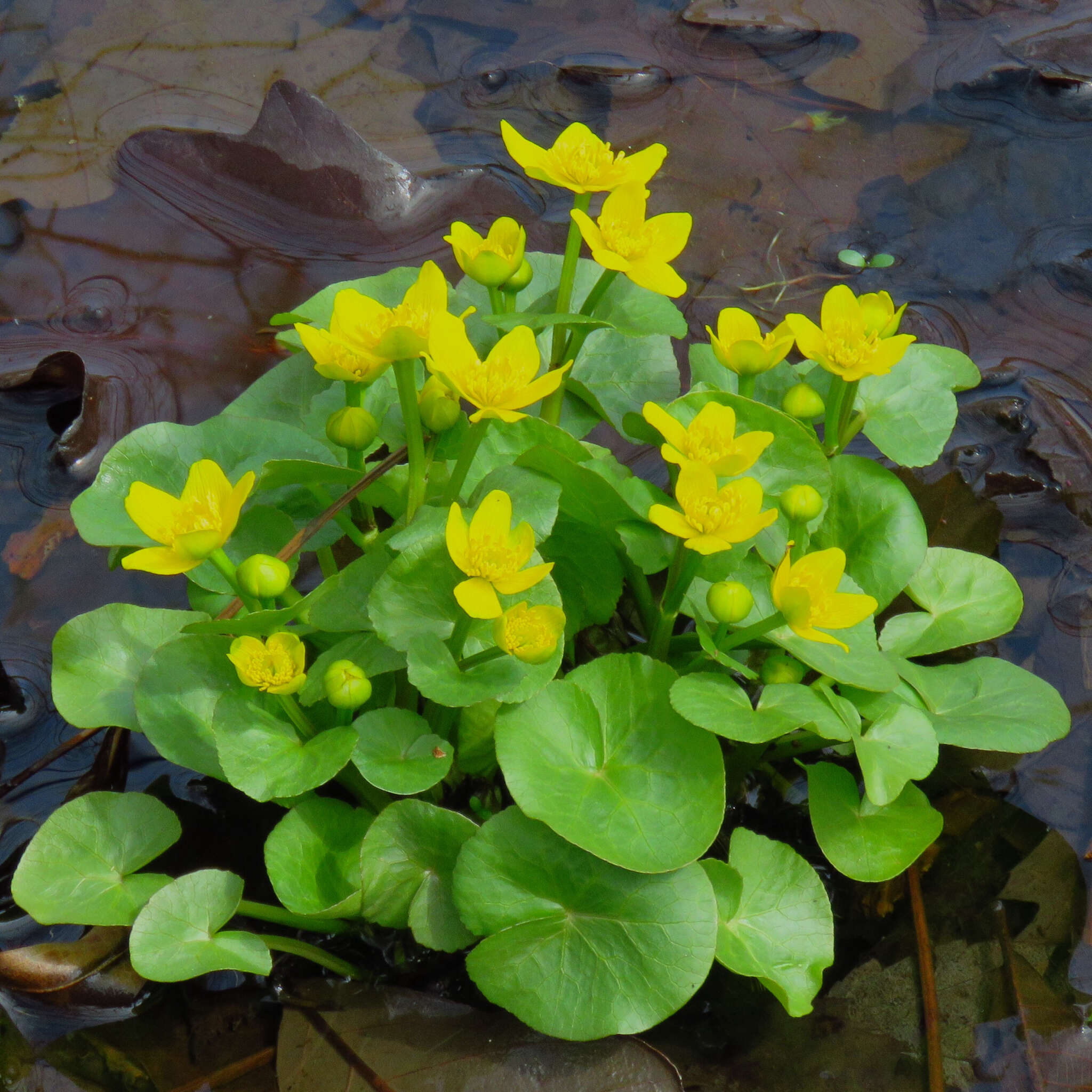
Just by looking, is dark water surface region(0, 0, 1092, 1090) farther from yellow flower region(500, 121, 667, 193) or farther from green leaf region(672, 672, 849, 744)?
yellow flower region(500, 121, 667, 193)

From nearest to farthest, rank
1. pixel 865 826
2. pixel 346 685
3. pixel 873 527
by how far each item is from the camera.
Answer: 1. pixel 346 685
2. pixel 865 826
3. pixel 873 527

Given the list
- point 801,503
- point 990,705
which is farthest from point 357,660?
point 990,705

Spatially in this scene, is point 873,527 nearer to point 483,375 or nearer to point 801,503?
point 801,503

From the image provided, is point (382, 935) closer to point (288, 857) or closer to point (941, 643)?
point (288, 857)

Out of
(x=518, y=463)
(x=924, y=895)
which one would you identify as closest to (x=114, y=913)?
(x=518, y=463)

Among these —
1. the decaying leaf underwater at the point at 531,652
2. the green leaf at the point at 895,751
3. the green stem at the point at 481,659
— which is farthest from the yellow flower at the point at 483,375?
the green leaf at the point at 895,751

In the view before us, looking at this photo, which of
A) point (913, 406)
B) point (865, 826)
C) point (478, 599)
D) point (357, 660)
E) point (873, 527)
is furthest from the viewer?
point (913, 406)
